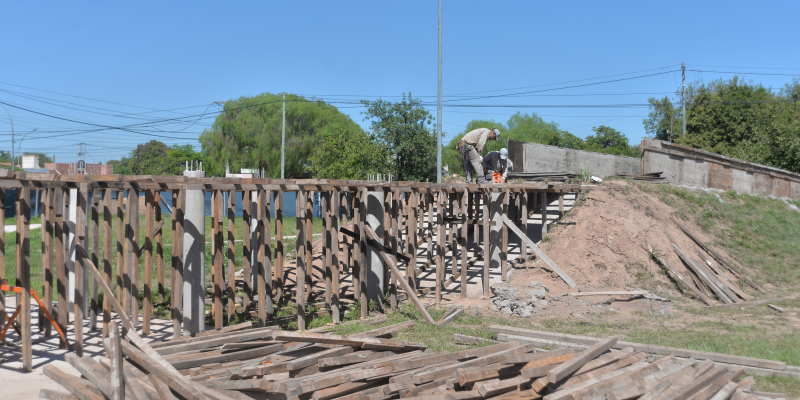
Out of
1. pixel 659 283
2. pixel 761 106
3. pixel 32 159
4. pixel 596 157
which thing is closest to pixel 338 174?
pixel 596 157

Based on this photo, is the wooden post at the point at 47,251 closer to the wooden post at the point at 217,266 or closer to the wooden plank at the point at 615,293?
the wooden post at the point at 217,266

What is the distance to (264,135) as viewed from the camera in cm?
4725

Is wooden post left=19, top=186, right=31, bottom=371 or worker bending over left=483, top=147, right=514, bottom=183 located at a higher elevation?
worker bending over left=483, top=147, right=514, bottom=183

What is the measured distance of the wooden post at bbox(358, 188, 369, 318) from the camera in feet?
33.7

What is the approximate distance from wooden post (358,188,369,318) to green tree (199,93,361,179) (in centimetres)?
3632

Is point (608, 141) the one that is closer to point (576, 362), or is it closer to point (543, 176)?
point (543, 176)

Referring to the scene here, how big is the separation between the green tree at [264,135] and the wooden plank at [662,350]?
38.9 metres

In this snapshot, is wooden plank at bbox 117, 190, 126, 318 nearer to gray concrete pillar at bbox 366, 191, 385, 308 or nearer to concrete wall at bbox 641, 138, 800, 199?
gray concrete pillar at bbox 366, 191, 385, 308

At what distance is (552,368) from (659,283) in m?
8.57

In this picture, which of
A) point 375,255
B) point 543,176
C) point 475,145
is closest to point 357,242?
point 375,255

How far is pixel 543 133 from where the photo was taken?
7350cm

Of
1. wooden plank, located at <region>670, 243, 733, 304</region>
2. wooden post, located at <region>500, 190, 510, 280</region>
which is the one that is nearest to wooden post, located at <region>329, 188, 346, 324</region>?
wooden post, located at <region>500, 190, 510, 280</region>

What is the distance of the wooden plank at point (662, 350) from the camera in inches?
269

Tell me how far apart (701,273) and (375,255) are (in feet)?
25.5
